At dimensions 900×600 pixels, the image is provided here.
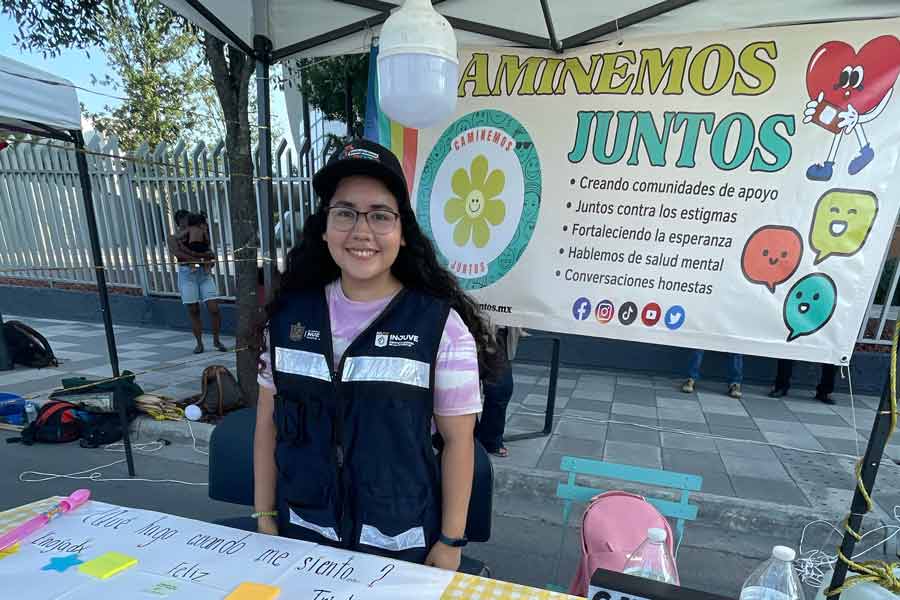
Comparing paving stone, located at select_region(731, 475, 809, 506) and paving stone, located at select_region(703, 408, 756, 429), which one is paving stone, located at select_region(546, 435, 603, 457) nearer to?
paving stone, located at select_region(731, 475, 809, 506)

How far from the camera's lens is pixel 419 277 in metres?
1.35

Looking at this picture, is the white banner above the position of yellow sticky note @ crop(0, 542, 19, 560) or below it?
above

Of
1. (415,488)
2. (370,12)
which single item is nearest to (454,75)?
(370,12)

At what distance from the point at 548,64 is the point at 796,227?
60.9 inches

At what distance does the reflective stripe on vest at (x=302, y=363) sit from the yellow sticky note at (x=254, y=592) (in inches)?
18.5

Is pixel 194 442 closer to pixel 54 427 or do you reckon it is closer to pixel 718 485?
pixel 54 427

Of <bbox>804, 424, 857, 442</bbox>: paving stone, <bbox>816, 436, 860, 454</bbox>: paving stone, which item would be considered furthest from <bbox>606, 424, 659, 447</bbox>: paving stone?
<bbox>804, 424, 857, 442</bbox>: paving stone

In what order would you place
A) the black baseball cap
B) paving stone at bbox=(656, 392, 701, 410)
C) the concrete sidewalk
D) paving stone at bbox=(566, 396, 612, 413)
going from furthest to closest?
paving stone at bbox=(656, 392, 701, 410)
paving stone at bbox=(566, 396, 612, 413)
the concrete sidewalk
the black baseball cap

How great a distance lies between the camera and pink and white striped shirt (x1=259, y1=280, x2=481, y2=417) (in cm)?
122

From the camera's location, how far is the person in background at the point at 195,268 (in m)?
5.91

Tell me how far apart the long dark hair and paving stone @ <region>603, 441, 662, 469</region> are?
253 centimetres

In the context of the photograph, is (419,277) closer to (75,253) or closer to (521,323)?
(521,323)

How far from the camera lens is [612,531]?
1619 mm

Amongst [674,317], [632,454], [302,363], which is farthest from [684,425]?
[302,363]
